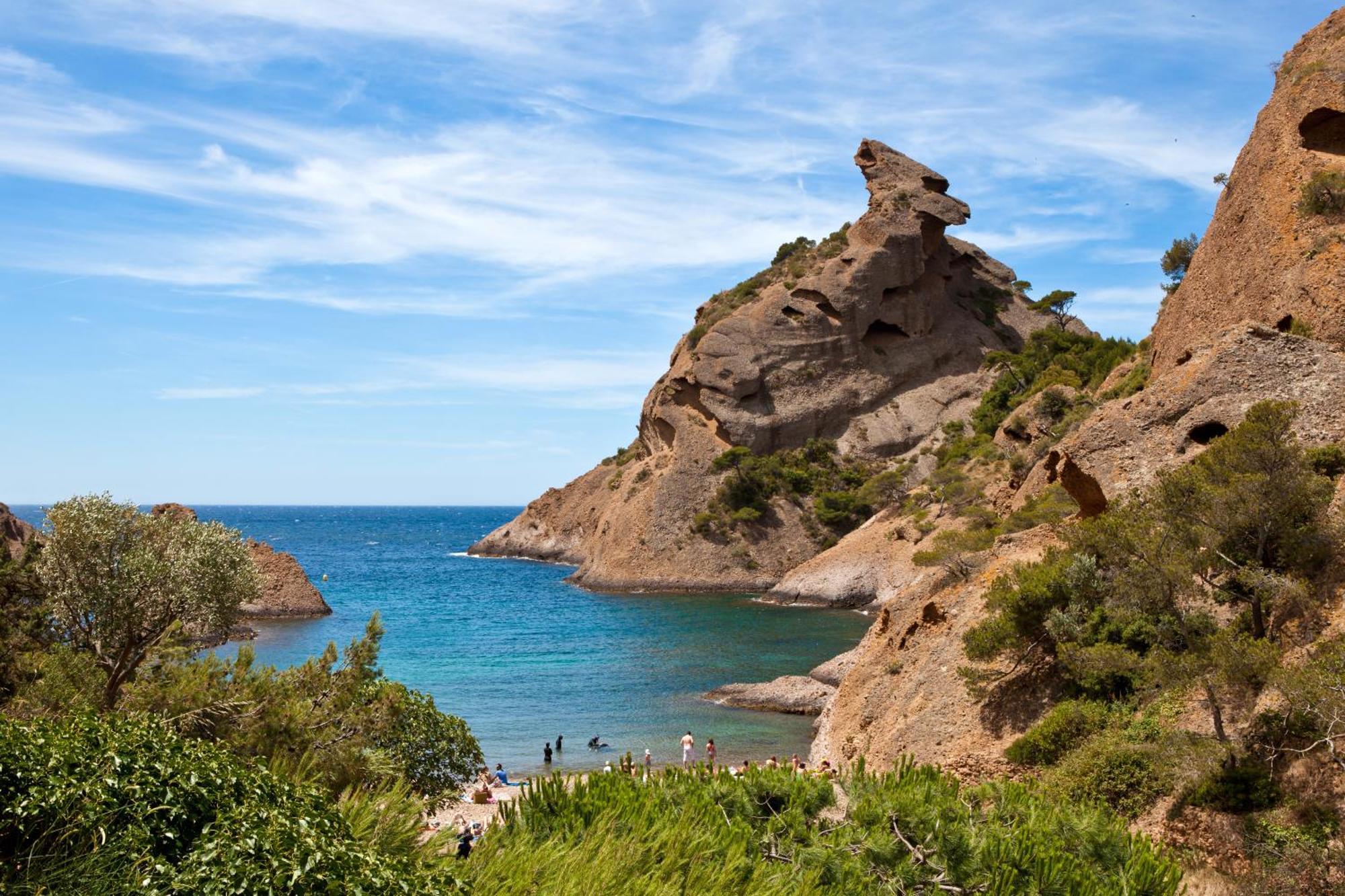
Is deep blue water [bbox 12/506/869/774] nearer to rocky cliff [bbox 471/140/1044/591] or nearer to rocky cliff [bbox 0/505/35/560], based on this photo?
rocky cliff [bbox 471/140/1044/591]

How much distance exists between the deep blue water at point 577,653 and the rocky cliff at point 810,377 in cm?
807

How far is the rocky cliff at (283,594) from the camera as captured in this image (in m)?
63.8

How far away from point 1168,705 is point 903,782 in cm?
547

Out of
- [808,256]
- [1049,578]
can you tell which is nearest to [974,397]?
[808,256]

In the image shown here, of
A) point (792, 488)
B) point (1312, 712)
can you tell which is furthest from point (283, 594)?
point (1312, 712)

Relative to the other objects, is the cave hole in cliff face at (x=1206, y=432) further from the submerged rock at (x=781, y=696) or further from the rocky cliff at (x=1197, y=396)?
the submerged rock at (x=781, y=696)

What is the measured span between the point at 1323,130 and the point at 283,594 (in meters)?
58.9

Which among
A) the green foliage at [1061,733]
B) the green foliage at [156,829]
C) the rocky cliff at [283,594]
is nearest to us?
the green foliage at [156,829]

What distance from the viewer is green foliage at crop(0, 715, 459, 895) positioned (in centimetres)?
739

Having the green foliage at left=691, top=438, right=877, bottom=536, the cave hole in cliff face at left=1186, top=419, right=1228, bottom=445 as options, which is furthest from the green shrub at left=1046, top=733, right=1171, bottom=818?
the green foliage at left=691, top=438, right=877, bottom=536

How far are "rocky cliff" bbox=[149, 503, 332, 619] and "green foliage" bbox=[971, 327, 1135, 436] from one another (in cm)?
4690

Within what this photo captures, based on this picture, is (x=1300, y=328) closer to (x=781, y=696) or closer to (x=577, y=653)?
(x=781, y=696)

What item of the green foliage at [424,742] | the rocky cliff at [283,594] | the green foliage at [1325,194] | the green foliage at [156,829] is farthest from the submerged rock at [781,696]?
the rocky cliff at [283,594]

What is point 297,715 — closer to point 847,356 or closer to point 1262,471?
point 1262,471
